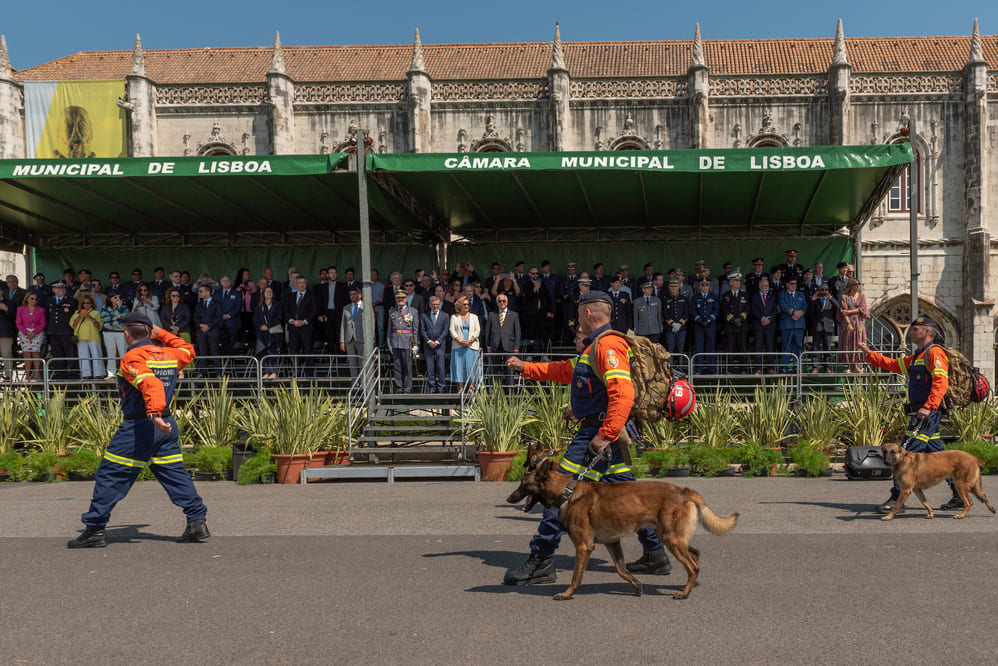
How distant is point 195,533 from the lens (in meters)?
6.52

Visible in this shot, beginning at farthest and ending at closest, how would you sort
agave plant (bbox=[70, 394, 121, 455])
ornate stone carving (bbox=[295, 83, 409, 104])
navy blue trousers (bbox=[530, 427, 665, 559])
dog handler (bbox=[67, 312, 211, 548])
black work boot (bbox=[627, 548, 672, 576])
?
1. ornate stone carving (bbox=[295, 83, 409, 104])
2. agave plant (bbox=[70, 394, 121, 455])
3. dog handler (bbox=[67, 312, 211, 548])
4. black work boot (bbox=[627, 548, 672, 576])
5. navy blue trousers (bbox=[530, 427, 665, 559])

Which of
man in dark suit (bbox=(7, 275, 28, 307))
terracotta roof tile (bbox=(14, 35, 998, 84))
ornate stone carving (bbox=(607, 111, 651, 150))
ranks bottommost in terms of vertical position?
man in dark suit (bbox=(7, 275, 28, 307))

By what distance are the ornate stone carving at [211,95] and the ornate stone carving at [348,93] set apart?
1.74 metres

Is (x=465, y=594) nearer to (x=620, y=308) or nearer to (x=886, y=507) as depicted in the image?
(x=886, y=507)

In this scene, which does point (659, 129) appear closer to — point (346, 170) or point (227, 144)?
point (227, 144)

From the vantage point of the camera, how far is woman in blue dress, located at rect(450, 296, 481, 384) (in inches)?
487

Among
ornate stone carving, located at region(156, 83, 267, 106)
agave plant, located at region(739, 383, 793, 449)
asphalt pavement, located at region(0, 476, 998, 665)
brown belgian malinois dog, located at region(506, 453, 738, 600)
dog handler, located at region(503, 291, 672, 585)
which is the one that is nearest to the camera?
asphalt pavement, located at region(0, 476, 998, 665)

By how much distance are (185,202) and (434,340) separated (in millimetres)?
6230

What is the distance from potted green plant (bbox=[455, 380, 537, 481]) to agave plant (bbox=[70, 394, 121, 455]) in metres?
5.05

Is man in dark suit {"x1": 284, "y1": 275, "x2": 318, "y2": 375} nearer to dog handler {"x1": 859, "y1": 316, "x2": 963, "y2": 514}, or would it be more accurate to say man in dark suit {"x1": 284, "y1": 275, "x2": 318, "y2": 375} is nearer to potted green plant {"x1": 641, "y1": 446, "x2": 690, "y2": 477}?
potted green plant {"x1": 641, "y1": 446, "x2": 690, "y2": 477}

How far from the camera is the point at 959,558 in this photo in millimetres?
5605

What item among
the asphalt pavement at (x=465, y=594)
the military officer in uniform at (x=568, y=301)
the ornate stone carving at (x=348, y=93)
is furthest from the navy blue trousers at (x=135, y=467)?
the ornate stone carving at (x=348, y=93)

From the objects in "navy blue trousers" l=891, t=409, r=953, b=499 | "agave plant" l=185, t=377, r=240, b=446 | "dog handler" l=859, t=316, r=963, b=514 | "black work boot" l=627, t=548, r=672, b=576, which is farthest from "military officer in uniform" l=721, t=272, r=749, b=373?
"black work boot" l=627, t=548, r=672, b=576

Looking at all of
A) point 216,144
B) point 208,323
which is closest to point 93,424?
point 208,323
